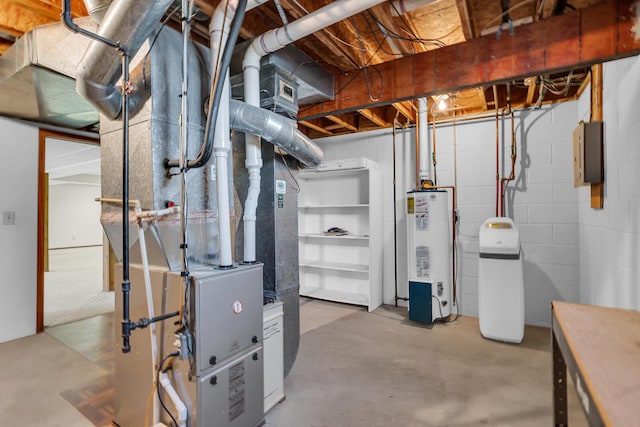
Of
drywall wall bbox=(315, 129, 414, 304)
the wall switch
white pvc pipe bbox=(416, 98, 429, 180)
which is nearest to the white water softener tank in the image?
white pvc pipe bbox=(416, 98, 429, 180)

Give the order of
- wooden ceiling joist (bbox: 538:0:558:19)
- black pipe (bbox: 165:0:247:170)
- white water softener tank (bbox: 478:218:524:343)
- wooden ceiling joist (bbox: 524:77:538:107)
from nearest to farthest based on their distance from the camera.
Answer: black pipe (bbox: 165:0:247:170) < wooden ceiling joist (bbox: 538:0:558:19) < wooden ceiling joist (bbox: 524:77:538:107) < white water softener tank (bbox: 478:218:524:343)

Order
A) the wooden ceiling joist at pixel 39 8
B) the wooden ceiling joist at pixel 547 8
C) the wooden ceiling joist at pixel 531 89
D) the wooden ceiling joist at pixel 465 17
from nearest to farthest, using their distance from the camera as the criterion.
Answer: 1. the wooden ceiling joist at pixel 465 17
2. the wooden ceiling joist at pixel 547 8
3. the wooden ceiling joist at pixel 39 8
4. the wooden ceiling joist at pixel 531 89

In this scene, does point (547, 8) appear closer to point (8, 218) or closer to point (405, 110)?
point (405, 110)

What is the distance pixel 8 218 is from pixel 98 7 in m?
3.00

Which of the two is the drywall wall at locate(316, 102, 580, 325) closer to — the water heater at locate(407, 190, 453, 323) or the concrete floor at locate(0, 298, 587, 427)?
the water heater at locate(407, 190, 453, 323)

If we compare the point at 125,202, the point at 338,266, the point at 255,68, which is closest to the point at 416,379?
the point at 338,266

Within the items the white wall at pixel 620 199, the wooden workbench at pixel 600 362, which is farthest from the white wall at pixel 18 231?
the white wall at pixel 620 199

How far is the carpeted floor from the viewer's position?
3.90m

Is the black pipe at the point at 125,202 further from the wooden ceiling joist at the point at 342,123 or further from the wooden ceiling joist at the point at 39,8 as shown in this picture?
the wooden ceiling joist at the point at 342,123

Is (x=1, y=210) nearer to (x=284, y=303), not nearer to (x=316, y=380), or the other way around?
(x=284, y=303)

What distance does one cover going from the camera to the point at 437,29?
2.33 metres

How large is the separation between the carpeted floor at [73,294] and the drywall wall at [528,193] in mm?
4193

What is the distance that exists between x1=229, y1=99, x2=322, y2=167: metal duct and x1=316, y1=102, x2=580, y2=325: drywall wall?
92.3 inches

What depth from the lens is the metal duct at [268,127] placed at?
5.87 ft
